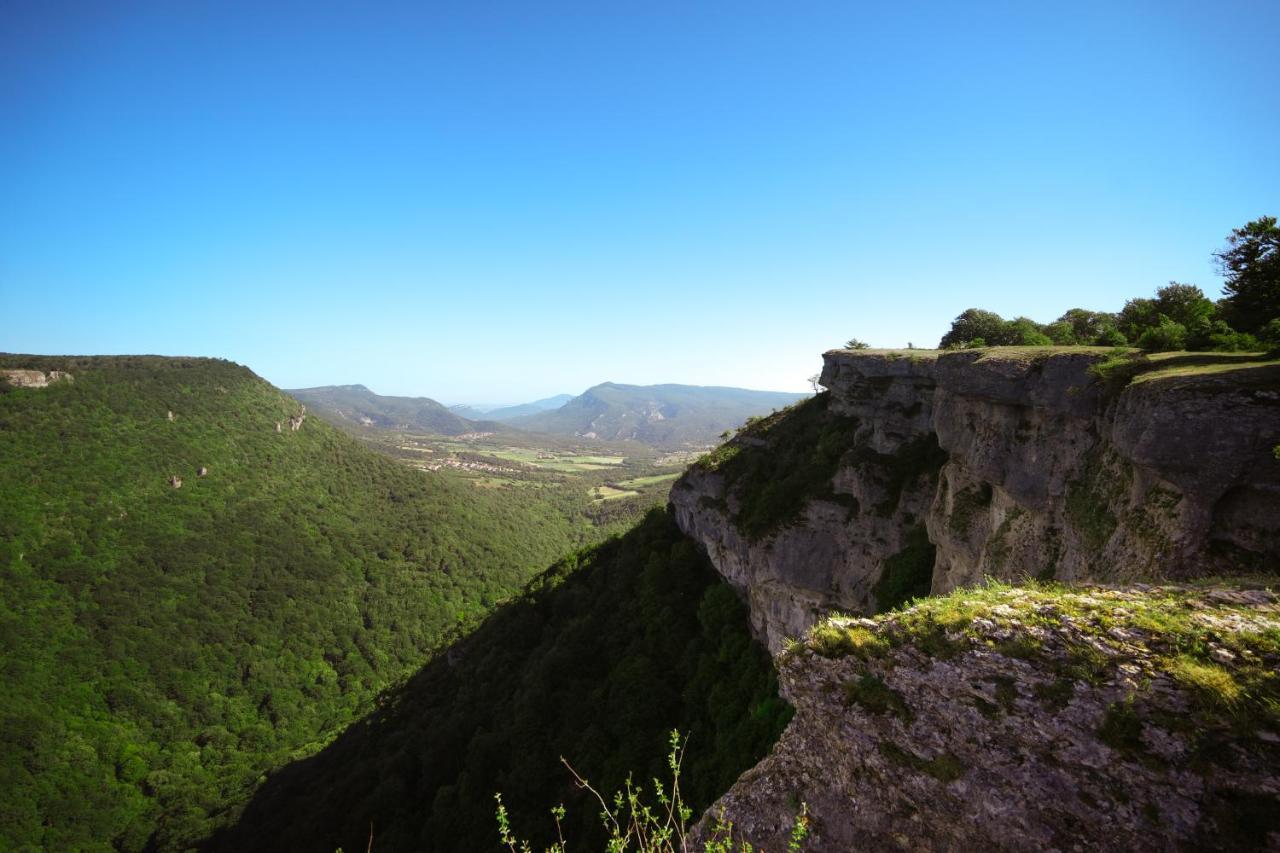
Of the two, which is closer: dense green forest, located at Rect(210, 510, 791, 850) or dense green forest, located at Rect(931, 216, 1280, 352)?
dense green forest, located at Rect(931, 216, 1280, 352)

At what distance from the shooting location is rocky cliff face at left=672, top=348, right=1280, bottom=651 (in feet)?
30.7

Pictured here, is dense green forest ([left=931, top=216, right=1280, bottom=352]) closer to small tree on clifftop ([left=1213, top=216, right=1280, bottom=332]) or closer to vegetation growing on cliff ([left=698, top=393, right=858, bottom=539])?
small tree on clifftop ([left=1213, top=216, right=1280, bottom=332])

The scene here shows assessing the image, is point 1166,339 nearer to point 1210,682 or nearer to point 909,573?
point 909,573

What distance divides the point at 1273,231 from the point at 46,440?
135m

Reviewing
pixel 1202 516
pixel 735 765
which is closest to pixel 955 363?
pixel 1202 516

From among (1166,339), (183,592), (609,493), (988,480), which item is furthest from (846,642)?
(609,493)

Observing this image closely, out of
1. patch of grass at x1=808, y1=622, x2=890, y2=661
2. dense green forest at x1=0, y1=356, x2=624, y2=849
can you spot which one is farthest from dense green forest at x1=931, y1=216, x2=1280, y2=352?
dense green forest at x1=0, y1=356, x2=624, y2=849

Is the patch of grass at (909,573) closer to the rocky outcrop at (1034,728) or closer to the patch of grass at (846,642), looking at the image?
the rocky outcrop at (1034,728)

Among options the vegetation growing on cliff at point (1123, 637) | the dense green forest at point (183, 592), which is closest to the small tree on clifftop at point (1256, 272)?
the vegetation growing on cliff at point (1123, 637)

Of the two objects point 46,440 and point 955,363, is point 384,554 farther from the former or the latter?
point 955,363

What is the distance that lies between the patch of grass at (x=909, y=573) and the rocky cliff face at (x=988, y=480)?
0.09m

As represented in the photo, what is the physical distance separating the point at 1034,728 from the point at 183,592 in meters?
102

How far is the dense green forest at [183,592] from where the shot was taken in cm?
5528

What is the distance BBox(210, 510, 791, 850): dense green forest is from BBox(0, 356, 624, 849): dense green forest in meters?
19.6
